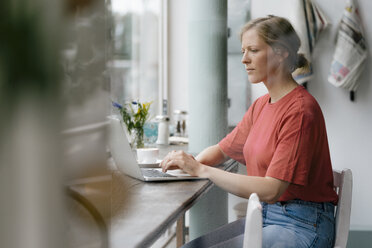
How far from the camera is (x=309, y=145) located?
0.99 meters

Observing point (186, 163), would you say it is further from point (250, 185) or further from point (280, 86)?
point (280, 86)

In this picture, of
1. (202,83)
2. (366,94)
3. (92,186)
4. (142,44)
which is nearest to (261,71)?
(202,83)

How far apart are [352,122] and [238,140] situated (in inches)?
29.8

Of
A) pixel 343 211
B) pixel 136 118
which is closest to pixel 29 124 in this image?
pixel 343 211

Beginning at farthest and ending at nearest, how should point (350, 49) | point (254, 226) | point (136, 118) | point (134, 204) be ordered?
point (350, 49) → point (136, 118) → point (134, 204) → point (254, 226)

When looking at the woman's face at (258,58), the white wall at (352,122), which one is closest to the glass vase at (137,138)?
the woman's face at (258,58)

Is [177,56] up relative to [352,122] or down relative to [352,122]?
up

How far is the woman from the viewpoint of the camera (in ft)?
3.17

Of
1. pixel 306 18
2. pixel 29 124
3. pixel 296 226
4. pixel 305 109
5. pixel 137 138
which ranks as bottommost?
pixel 296 226

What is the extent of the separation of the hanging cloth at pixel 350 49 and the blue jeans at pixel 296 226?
93 cm

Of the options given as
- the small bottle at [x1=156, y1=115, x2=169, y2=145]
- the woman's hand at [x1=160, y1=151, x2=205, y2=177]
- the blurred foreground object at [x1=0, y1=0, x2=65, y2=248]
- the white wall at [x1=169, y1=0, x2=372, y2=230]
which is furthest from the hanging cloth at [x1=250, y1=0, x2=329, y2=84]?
the blurred foreground object at [x1=0, y1=0, x2=65, y2=248]

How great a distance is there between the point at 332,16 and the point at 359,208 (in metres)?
0.83

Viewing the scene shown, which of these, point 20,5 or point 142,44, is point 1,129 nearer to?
point 20,5

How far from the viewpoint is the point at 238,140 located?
1.31 metres
